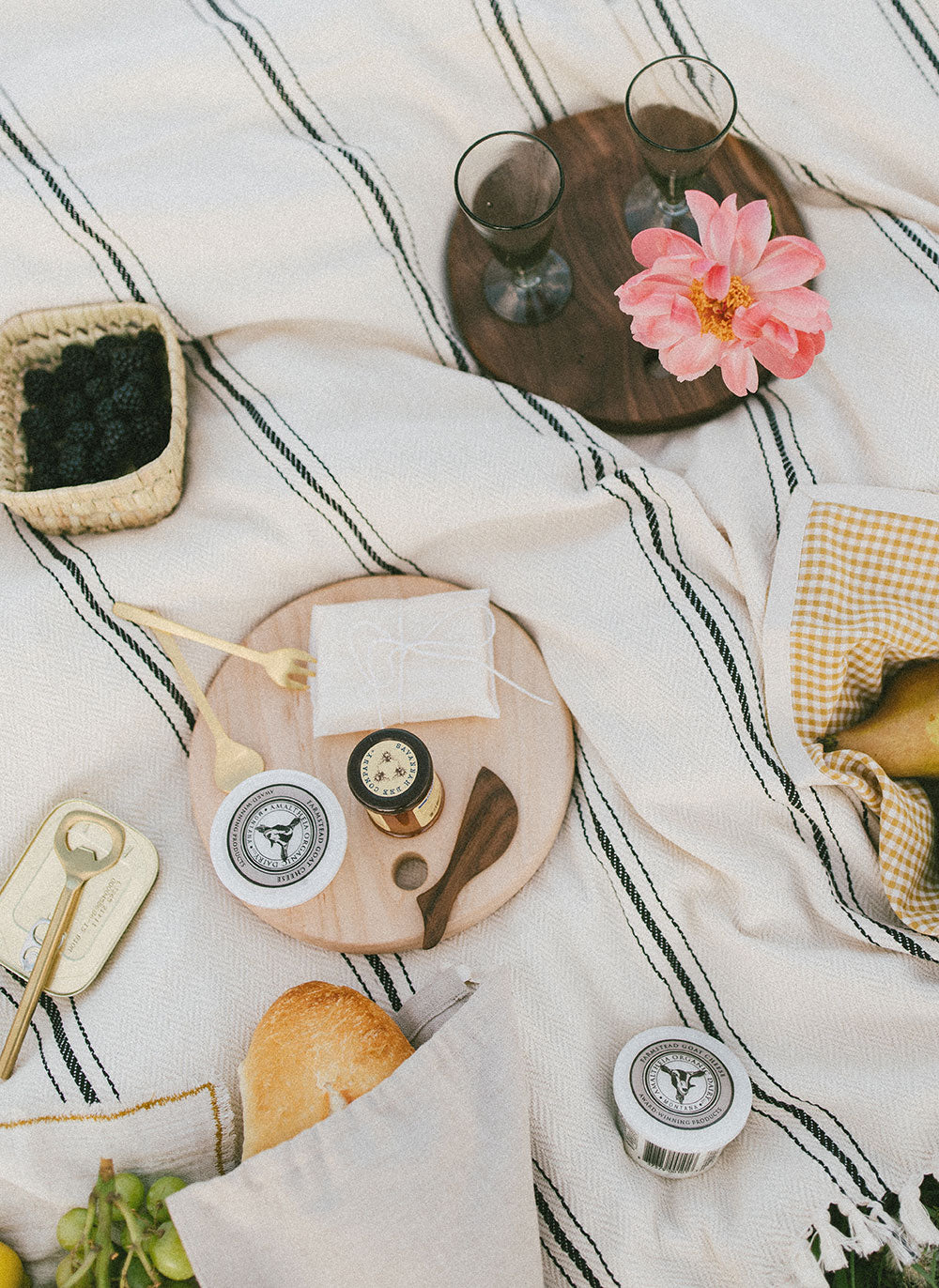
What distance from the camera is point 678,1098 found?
859mm

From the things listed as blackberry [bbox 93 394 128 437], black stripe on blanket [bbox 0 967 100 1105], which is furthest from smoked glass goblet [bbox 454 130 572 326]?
black stripe on blanket [bbox 0 967 100 1105]

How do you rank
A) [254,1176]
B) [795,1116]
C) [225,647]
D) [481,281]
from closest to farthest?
[254,1176] → [795,1116] → [225,647] → [481,281]

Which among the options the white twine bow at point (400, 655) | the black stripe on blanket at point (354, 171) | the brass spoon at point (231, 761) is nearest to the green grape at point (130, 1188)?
the brass spoon at point (231, 761)

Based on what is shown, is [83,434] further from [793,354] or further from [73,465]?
[793,354]

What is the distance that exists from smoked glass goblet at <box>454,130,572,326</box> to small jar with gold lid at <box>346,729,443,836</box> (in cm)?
50

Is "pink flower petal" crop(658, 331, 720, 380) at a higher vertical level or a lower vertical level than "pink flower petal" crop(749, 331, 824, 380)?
higher

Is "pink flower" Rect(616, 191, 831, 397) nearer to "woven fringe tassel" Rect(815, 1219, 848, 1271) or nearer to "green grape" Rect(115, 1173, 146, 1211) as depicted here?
"woven fringe tassel" Rect(815, 1219, 848, 1271)

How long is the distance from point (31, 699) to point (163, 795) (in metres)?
0.17

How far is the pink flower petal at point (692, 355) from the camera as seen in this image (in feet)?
2.86

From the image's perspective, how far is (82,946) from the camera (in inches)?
38.1

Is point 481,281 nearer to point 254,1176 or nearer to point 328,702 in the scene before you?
point 328,702

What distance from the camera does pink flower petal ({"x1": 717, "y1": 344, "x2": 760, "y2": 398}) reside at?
873mm

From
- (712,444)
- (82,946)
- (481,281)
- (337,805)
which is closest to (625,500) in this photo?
(712,444)

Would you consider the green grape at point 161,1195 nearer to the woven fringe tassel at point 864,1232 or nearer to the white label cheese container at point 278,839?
the white label cheese container at point 278,839
